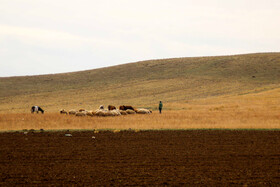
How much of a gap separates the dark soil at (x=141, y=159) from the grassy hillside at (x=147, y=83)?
3154 centimetres

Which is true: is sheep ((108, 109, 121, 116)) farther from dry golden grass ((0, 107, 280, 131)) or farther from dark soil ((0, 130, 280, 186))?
dark soil ((0, 130, 280, 186))

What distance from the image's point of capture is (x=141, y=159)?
15.2 m

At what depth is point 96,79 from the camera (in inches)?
3465

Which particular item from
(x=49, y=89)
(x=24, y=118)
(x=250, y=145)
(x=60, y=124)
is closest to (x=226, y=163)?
(x=250, y=145)

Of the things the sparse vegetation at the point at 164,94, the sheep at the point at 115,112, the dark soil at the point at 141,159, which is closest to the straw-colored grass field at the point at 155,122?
the sparse vegetation at the point at 164,94

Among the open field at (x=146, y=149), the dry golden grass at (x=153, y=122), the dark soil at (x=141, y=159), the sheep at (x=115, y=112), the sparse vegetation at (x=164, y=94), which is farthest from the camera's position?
the sheep at (x=115, y=112)

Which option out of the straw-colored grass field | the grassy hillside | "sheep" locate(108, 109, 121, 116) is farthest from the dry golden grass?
the grassy hillside

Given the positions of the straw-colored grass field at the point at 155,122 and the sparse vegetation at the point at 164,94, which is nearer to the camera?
the straw-colored grass field at the point at 155,122

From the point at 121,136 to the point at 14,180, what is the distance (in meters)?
11.2

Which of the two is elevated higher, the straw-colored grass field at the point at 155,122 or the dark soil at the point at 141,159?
the straw-colored grass field at the point at 155,122

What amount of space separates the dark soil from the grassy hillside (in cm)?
3154

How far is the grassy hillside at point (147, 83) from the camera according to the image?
61.6m

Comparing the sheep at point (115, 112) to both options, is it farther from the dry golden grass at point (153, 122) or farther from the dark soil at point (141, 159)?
the dark soil at point (141, 159)

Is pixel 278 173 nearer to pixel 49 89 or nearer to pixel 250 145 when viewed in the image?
pixel 250 145
